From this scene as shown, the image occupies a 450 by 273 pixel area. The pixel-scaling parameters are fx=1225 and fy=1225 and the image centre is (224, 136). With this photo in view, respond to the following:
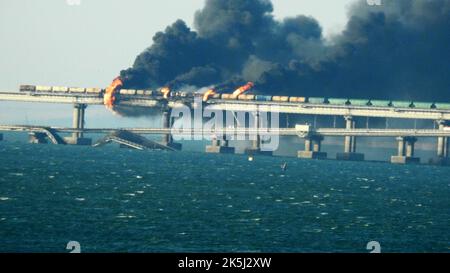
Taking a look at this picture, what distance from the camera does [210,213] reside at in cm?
11206

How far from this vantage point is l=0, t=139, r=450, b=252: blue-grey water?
88.6 m

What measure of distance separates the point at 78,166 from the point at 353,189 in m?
51.8

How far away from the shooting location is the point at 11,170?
173 meters

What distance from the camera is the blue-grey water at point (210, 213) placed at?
3489 inches

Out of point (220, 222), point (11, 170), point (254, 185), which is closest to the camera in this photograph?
point (220, 222)

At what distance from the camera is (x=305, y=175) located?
642 feet

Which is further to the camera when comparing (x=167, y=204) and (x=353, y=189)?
(x=353, y=189)
